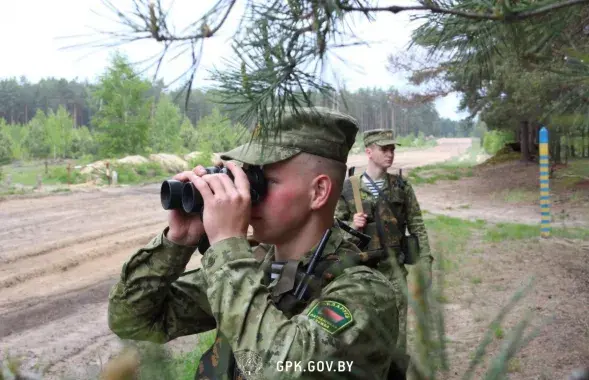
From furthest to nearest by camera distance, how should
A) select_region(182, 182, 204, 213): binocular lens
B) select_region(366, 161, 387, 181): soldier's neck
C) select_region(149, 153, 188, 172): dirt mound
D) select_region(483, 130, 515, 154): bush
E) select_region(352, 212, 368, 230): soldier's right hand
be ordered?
1. select_region(483, 130, 515, 154): bush
2. select_region(149, 153, 188, 172): dirt mound
3. select_region(366, 161, 387, 181): soldier's neck
4. select_region(352, 212, 368, 230): soldier's right hand
5. select_region(182, 182, 204, 213): binocular lens

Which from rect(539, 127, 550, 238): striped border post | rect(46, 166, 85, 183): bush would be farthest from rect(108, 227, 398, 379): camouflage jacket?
rect(46, 166, 85, 183): bush

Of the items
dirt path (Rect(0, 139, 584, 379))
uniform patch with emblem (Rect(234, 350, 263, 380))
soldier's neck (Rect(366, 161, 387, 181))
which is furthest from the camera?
dirt path (Rect(0, 139, 584, 379))

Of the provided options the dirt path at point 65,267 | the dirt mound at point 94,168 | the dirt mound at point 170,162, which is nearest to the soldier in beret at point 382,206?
the dirt path at point 65,267

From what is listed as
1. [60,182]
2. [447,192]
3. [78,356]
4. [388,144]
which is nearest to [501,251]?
[388,144]

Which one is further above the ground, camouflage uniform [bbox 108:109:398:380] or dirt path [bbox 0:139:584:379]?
camouflage uniform [bbox 108:109:398:380]

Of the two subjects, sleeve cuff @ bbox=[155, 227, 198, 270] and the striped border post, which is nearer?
sleeve cuff @ bbox=[155, 227, 198, 270]

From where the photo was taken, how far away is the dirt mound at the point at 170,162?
24141mm

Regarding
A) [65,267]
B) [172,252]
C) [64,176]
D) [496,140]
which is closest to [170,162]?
[64,176]

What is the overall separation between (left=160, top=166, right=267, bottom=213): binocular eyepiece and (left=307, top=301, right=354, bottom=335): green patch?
0.34 metres

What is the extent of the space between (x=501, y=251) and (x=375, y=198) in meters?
4.73

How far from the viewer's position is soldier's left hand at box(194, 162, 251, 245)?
1298mm

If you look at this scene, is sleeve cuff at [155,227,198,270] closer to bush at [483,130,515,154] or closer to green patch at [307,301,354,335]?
green patch at [307,301,354,335]

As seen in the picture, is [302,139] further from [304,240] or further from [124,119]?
[124,119]

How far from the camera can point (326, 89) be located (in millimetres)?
1125
